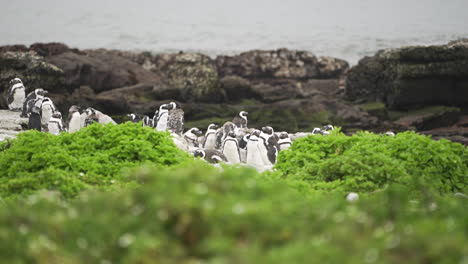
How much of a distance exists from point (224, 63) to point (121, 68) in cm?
828

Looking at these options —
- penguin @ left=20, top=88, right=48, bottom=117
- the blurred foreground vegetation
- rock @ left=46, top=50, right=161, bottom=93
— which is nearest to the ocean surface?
rock @ left=46, top=50, right=161, bottom=93

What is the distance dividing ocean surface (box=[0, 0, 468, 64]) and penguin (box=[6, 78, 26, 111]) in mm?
24118

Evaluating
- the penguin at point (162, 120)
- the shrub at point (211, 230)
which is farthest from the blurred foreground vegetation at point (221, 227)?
the penguin at point (162, 120)

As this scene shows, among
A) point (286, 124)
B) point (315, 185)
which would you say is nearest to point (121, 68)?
point (286, 124)

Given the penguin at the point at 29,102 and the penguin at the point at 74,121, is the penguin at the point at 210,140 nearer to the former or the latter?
the penguin at the point at 74,121

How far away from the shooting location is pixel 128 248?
2375 millimetres

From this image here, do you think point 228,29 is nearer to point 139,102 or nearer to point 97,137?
point 139,102

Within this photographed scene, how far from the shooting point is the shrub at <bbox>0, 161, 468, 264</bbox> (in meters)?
2.23

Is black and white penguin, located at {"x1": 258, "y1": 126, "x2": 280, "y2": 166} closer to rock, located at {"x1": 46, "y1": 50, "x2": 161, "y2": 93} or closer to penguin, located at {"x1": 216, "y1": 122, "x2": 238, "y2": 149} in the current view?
penguin, located at {"x1": 216, "y1": 122, "x2": 238, "y2": 149}

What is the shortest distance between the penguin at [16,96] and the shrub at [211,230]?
12.7 m

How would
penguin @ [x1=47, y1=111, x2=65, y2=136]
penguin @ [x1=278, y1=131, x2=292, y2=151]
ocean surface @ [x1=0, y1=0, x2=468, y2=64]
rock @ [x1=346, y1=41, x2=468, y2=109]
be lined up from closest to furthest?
penguin @ [x1=278, y1=131, x2=292, y2=151] < penguin @ [x1=47, y1=111, x2=65, y2=136] < rock @ [x1=346, y1=41, x2=468, y2=109] < ocean surface @ [x1=0, y1=0, x2=468, y2=64]

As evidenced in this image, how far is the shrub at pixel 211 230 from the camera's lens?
2.23 m

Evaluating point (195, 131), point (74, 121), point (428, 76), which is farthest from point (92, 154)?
point (428, 76)

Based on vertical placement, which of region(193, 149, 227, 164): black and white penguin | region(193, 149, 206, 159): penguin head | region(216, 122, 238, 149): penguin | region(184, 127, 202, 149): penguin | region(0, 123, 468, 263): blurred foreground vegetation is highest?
region(0, 123, 468, 263): blurred foreground vegetation
